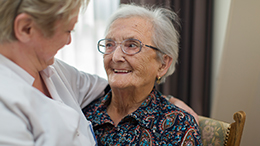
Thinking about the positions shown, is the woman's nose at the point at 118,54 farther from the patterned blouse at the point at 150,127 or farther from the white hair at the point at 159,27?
the patterned blouse at the point at 150,127

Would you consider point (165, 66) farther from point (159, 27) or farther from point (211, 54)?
point (211, 54)

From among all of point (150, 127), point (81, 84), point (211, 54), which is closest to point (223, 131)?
point (150, 127)

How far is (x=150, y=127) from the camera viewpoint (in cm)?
127

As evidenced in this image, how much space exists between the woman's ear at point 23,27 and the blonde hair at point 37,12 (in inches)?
0.5

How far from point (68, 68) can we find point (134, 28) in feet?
1.48

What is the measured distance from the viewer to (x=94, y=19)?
264 centimetres

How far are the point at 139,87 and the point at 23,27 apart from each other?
31.0 inches

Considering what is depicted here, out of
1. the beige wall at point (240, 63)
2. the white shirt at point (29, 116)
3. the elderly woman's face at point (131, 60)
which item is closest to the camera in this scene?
the white shirt at point (29, 116)

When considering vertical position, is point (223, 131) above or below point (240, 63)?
below

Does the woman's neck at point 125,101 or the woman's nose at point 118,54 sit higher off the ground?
the woman's nose at point 118,54

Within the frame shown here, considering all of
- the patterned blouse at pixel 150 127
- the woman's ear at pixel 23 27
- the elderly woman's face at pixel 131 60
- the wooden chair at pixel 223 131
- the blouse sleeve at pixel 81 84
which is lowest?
the wooden chair at pixel 223 131

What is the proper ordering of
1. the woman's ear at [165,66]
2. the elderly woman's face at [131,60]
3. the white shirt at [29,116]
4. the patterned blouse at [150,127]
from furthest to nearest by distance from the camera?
1. the woman's ear at [165,66]
2. the elderly woman's face at [131,60]
3. the patterned blouse at [150,127]
4. the white shirt at [29,116]

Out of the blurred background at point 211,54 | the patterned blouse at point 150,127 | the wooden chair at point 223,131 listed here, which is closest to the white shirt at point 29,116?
the patterned blouse at point 150,127

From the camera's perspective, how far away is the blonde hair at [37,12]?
27.0 inches
